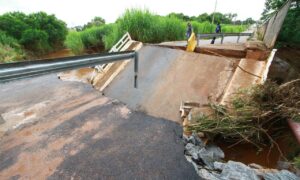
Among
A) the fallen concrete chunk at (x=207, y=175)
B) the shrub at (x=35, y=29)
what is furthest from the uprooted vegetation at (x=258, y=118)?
the shrub at (x=35, y=29)

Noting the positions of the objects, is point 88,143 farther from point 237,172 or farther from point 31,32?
point 31,32

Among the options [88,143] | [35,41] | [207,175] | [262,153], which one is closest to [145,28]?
[88,143]

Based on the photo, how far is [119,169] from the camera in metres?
1.93

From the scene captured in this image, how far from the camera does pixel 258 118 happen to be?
2.25 m

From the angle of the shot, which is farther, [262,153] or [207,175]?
[262,153]

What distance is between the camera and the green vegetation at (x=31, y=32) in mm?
13250

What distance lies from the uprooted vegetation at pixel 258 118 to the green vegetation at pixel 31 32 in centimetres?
1359

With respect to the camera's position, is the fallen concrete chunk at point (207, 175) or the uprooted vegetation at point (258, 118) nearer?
the fallen concrete chunk at point (207, 175)

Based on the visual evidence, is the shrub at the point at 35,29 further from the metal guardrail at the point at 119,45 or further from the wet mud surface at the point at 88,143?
the wet mud surface at the point at 88,143

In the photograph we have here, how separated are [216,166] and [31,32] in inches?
678

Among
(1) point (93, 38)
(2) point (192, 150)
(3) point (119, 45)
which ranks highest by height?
(3) point (119, 45)

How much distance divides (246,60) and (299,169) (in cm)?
215

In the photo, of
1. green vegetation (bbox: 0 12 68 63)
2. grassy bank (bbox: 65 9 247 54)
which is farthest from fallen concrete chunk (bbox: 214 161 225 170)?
green vegetation (bbox: 0 12 68 63)

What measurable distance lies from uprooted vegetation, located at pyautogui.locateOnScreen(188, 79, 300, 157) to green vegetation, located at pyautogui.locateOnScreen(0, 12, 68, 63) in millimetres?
13588
